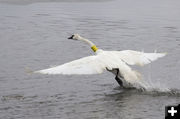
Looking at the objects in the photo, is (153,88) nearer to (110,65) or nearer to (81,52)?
(110,65)

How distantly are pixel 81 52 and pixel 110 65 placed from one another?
14.9 ft

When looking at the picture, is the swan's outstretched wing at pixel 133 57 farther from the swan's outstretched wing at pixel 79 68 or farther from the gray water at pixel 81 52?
the swan's outstretched wing at pixel 79 68

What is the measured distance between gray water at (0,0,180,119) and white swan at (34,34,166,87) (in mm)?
416

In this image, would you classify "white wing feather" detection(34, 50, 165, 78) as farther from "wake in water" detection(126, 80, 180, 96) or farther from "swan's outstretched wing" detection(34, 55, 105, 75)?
"wake in water" detection(126, 80, 180, 96)

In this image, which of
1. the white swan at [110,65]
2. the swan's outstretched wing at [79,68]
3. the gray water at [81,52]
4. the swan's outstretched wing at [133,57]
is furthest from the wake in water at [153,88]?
the swan's outstretched wing at [79,68]

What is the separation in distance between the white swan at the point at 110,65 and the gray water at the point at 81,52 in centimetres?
42

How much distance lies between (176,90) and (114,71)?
5.34 ft

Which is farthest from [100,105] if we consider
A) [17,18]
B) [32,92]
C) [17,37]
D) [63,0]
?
A: [63,0]

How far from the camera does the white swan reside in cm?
1196

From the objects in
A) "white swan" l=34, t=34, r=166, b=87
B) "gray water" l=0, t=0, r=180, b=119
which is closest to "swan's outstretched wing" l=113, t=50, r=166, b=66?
"white swan" l=34, t=34, r=166, b=87

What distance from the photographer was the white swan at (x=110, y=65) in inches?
471

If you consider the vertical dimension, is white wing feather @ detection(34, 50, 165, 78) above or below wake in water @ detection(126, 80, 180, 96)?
above

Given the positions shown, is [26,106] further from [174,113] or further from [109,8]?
[109,8]

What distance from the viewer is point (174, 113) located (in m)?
8.05
